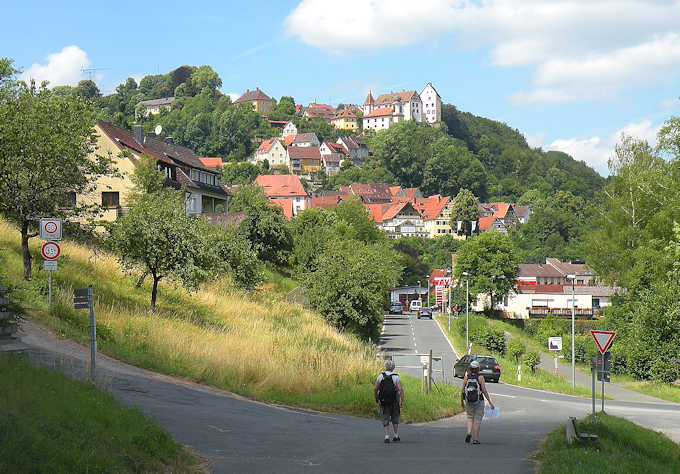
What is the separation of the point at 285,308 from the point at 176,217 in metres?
12.9

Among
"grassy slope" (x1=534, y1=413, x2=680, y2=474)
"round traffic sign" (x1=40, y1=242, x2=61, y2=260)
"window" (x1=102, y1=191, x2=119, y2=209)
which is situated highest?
"window" (x1=102, y1=191, x2=119, y2=209)

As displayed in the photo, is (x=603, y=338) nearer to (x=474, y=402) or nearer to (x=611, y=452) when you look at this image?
(x=611, y=452)

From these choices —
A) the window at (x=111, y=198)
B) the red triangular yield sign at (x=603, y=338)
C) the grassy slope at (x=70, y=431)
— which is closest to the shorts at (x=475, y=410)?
the grassy slope at (x=70, y=431)

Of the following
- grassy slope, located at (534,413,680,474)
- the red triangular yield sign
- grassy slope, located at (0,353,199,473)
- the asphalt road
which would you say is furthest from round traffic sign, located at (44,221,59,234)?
the red triangular yield sign

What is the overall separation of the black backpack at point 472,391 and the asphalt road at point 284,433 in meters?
0.86

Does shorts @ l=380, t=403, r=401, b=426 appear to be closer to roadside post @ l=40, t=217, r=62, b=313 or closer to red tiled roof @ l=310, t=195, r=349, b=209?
roadside post @ l=40, t=217, r=62, b=313

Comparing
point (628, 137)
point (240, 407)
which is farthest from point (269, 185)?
point (240, 407)

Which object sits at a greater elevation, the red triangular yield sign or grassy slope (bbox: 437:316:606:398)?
the red triangular yield sign

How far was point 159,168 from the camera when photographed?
5697cm

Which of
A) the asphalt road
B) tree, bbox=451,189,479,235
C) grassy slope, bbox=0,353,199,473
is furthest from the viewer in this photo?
tree, bbox=451,189,479,235

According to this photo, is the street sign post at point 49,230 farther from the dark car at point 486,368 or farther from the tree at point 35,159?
the dark car at point 486,368

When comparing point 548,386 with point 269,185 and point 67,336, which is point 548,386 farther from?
point 269,185

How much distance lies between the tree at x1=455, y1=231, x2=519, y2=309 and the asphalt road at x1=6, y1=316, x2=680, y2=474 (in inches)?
2639

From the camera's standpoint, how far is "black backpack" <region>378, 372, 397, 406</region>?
1434 centimetres
